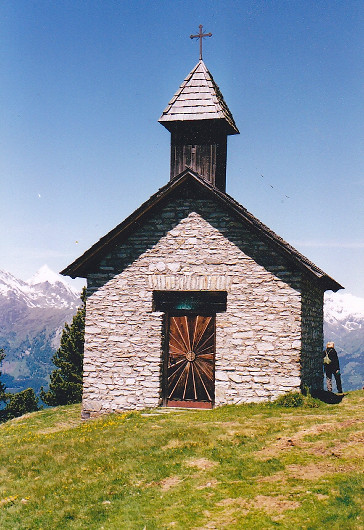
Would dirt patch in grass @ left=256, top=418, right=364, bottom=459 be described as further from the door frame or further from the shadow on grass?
the door frame

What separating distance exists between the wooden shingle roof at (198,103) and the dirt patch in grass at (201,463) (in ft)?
36.7

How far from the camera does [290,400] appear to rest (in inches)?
561

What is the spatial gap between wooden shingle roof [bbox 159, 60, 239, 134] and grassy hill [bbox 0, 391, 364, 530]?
9619mm

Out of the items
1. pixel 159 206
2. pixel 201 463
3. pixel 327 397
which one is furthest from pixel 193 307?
pixel 201 463

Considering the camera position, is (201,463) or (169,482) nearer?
(169,482)

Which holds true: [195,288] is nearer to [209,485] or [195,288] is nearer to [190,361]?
[190,361]

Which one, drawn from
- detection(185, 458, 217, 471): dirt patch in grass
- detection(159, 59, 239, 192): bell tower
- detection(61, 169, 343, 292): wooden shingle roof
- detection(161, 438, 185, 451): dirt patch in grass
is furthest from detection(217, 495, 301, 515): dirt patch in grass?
detection(159, 59, 239, 192): bell tower

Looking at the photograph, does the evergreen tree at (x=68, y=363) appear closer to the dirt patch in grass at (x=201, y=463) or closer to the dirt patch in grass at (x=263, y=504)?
the dirt patch in grass at (x=201, y=463)

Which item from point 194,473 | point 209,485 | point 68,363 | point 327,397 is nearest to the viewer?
point 209,485

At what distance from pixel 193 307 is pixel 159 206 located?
3.24m

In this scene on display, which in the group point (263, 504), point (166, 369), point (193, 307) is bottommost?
point (263, 504)

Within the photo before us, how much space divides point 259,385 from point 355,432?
175 inches

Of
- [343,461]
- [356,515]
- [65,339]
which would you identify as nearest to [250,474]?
[343,461]

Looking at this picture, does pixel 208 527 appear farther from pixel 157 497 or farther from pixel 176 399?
pixel 176 399
